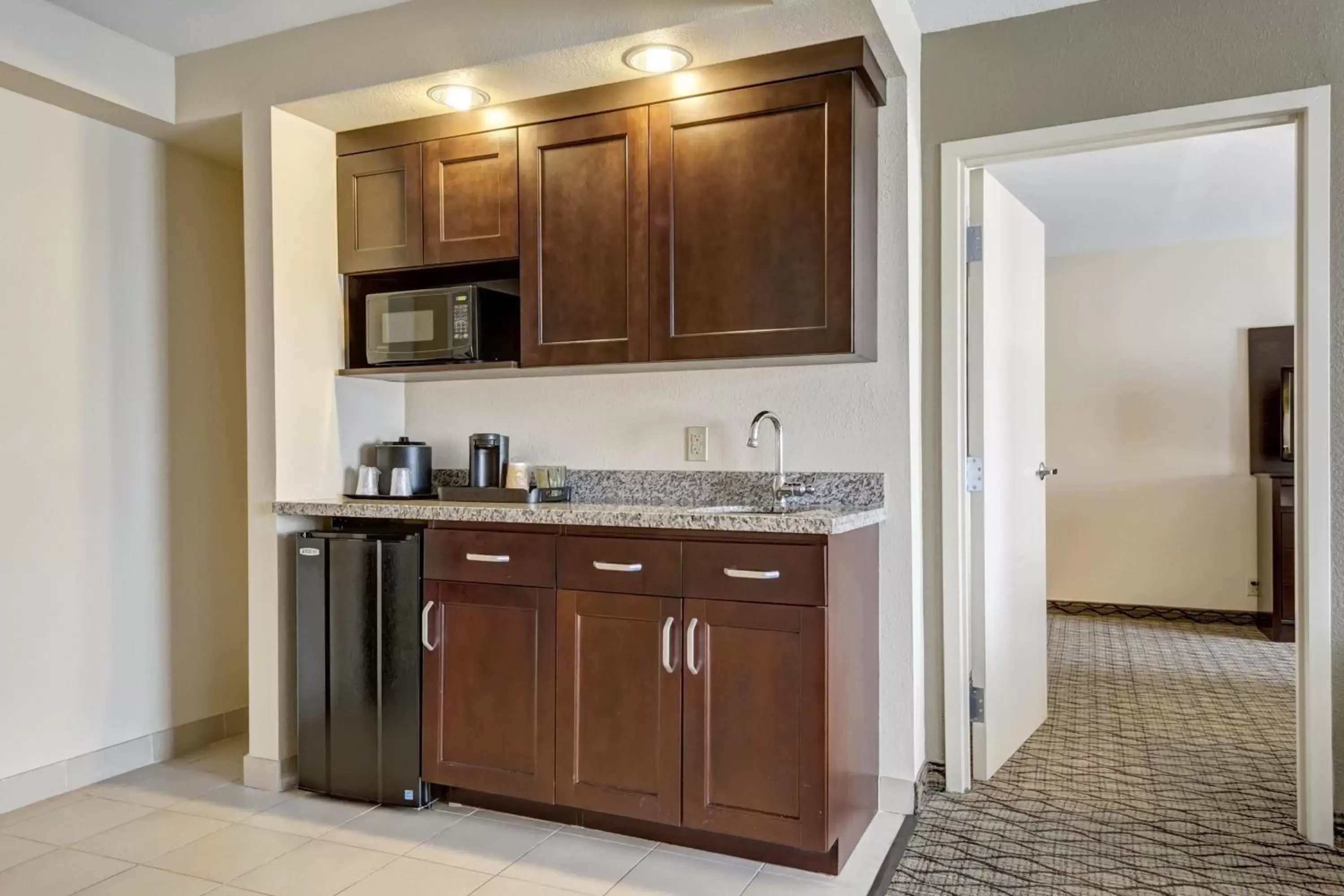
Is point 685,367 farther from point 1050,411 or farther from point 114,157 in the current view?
point 1050,411

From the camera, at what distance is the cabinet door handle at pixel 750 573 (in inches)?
88.0

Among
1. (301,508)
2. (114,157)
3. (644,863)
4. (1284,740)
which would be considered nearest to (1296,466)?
(1284,740)

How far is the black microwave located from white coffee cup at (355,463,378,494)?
38cm

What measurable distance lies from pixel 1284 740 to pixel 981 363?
1.91m

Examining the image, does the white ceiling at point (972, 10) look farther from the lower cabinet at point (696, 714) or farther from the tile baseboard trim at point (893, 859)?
the tile baseboard trim at point (893, 859)

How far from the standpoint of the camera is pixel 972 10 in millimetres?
2697

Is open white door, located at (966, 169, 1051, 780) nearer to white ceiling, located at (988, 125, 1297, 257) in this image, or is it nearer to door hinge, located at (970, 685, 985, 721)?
door hinge, located at (970, 685, 985, 721)

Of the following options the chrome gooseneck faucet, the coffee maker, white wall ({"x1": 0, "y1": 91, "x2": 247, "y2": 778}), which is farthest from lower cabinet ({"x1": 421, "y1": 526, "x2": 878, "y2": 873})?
white wall ({"x1": 0, "y1": 91, "x2": 247, "y2": 778})

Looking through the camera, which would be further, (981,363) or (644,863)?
(981,363)

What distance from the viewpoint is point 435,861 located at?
236 centimetres

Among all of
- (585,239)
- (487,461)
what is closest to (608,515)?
(487,461)

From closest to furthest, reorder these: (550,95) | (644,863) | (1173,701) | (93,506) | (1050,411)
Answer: (644,863)
(550,95)
(93,506)
(1173,701)
(1050,411)

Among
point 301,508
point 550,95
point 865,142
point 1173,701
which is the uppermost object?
point 550,95

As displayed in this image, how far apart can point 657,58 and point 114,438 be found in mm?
2226
